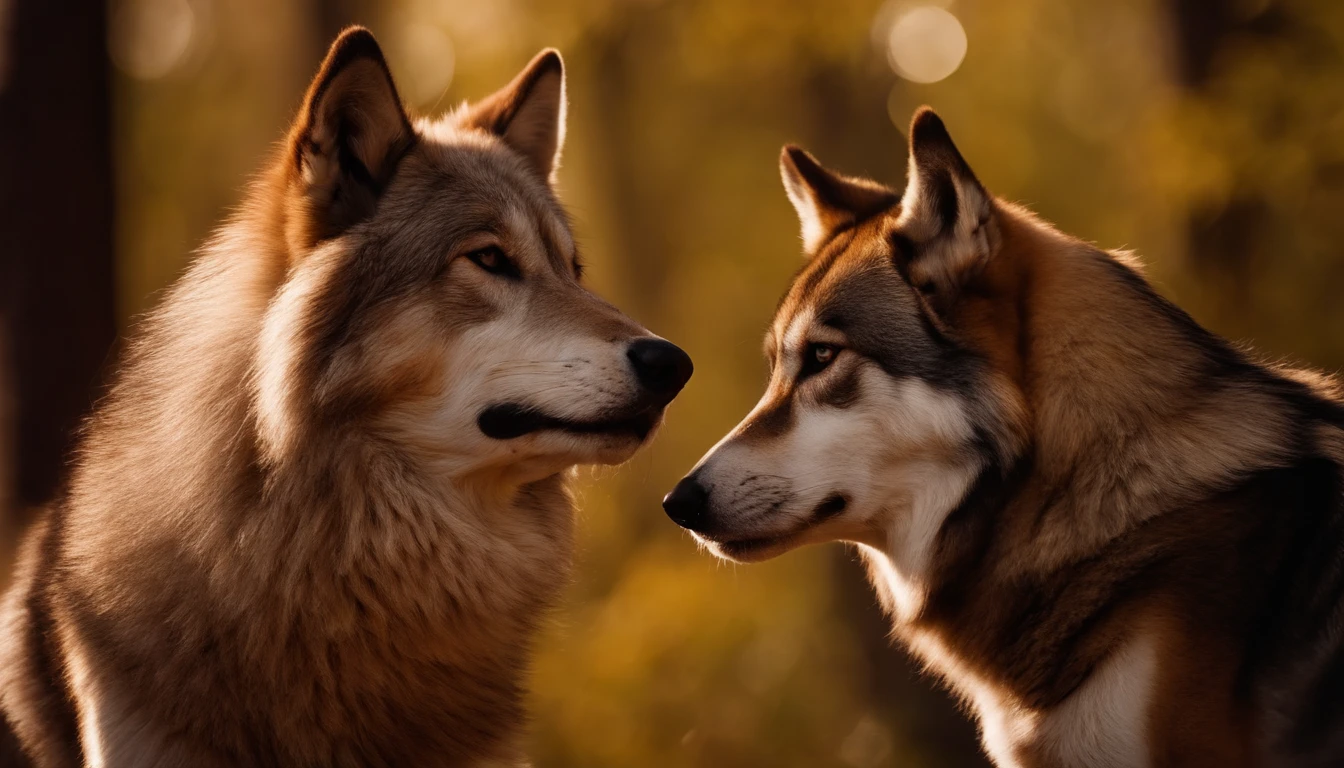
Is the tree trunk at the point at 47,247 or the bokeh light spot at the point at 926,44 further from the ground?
the bokeh light spot at the point at 926,44

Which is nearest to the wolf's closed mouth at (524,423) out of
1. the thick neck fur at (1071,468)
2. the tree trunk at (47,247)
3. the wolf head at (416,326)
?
the wolf head at (416,326)

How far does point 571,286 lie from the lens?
391cm

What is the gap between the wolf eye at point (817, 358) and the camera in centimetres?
395

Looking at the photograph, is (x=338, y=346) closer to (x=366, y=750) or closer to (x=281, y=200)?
(x=281, y=200)

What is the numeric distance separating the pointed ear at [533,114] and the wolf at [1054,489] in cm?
129

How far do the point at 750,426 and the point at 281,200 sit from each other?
1.69 m

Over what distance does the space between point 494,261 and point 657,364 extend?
0.66 m

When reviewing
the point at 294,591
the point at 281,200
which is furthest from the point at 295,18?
the point at 294,591

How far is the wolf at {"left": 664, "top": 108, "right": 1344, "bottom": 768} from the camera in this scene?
3248 millimetres

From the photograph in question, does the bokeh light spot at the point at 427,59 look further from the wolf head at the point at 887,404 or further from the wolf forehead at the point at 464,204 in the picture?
the wolf head at the point at 887,404

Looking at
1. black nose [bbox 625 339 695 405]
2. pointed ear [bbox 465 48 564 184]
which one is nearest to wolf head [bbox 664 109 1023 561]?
black nose [bbox 625 339 695 405]

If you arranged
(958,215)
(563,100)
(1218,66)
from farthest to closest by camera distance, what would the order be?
1. (1218,66)
2. (563,100)
3. (958,215)

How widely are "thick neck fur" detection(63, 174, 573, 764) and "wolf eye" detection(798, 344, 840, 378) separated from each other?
42.4 inches

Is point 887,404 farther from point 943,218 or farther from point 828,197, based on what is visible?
point 828,197
